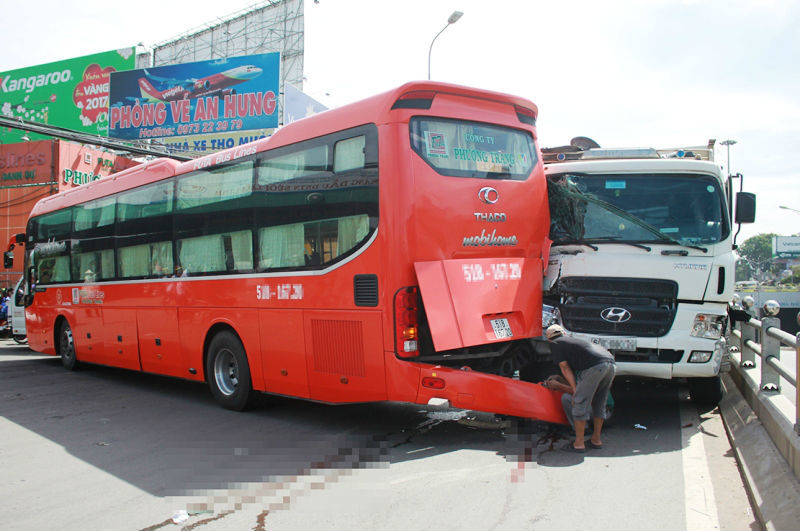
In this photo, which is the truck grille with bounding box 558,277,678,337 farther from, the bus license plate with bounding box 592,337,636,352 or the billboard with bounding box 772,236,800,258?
the billboard with bounding box 772,236,800,258

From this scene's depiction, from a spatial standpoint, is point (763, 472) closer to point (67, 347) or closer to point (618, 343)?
point (618, 343)

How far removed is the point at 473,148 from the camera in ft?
23.6

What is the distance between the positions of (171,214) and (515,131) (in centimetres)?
553

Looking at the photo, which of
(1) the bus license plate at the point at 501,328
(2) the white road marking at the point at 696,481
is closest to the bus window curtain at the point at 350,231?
(1) the bus license plate at the point at 501,328

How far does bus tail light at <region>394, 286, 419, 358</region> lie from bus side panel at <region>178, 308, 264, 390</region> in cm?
258

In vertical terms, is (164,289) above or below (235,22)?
below

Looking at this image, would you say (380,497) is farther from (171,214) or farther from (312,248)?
(171,214)

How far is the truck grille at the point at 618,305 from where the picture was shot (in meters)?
7.43

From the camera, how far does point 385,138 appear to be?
657cm

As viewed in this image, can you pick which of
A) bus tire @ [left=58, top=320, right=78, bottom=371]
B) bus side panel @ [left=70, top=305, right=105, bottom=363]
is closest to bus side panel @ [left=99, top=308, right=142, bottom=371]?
bus side panel @ [left=70, top=305, right=105, bottom=363]

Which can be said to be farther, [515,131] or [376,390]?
[515,131]

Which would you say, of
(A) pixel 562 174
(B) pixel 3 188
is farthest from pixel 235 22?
(A) pixel 562 174

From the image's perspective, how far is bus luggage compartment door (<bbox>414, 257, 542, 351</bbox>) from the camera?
654cm

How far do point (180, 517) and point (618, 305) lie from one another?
17.4ft
